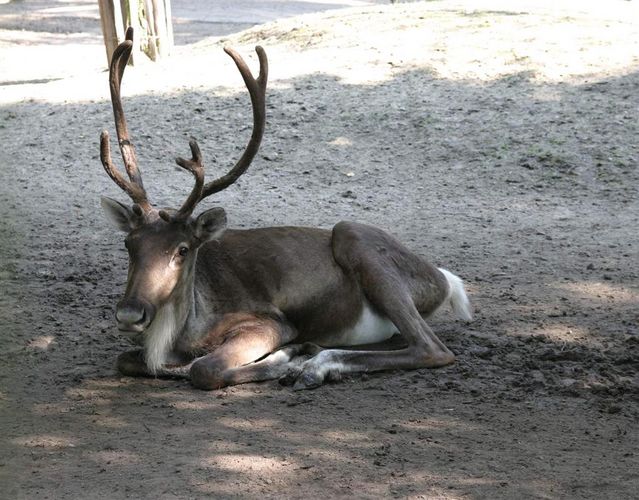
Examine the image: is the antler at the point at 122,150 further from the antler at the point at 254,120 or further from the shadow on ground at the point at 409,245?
the shadow on ground at the point at 409,245

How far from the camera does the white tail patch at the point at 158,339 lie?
561 cm

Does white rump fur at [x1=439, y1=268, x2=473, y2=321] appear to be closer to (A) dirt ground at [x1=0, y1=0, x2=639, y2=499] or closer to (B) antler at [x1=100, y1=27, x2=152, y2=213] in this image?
(A) dirt ground at [x1=0, y1=0, x2=639, y2=499]

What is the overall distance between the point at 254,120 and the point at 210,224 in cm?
71

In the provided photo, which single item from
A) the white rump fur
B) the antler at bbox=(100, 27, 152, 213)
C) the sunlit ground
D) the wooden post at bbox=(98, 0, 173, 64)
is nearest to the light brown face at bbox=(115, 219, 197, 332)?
the antler at bbox=(100, 27, 152, 213)

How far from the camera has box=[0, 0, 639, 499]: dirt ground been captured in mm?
4605

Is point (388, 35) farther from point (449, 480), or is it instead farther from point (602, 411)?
point (449, 480)

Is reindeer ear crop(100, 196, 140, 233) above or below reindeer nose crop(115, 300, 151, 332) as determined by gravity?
above

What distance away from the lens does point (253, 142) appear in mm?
5980

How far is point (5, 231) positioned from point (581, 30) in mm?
7016

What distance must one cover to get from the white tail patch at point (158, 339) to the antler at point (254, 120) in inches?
27.9

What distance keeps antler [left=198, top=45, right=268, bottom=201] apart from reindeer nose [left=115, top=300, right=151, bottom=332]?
0.87 m

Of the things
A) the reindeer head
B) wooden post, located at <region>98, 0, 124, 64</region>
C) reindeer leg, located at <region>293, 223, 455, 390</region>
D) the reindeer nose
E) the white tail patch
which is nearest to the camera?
the reindeer nose

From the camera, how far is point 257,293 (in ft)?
20.0

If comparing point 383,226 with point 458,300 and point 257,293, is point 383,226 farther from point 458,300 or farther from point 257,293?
point 257,293
